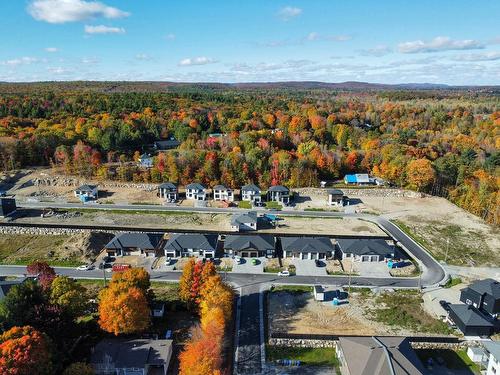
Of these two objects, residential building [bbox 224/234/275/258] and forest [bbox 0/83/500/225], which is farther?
forest [bbox 0/83/500/225]

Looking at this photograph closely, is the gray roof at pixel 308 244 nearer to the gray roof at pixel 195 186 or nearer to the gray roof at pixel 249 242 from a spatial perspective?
the gray roof at pixel 249 242

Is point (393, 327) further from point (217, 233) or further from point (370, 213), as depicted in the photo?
point (370, 213)

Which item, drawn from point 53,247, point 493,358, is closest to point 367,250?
point 493,358

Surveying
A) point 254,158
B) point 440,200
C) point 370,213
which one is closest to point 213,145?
point 254,158

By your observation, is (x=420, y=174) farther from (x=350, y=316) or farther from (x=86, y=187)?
(x=86, y=187)

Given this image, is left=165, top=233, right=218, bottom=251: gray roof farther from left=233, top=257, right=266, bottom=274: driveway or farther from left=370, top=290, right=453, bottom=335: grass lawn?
left=370, top=290, right=453, bottom=335: grass lawn

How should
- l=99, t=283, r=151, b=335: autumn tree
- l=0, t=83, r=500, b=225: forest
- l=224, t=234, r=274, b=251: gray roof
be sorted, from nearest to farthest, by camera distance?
l=99, t=283, r=151, b=335: autumn tree < l=224, t=234, r=274, b=251: gray roof < l=0, t=83, r=500, b=225: forest

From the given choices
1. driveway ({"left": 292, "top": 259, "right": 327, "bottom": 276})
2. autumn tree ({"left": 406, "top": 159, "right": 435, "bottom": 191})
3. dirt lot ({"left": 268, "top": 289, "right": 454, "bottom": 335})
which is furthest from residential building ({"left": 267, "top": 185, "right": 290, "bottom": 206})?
dirt lot ({"left": 268, "top": 289, "right": 454, "bottom": 335})
